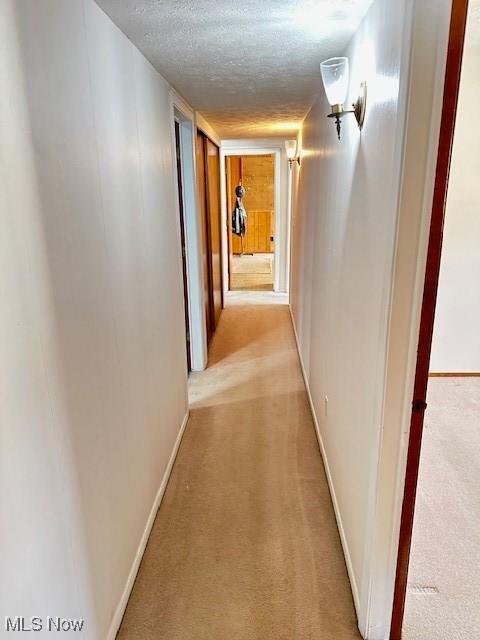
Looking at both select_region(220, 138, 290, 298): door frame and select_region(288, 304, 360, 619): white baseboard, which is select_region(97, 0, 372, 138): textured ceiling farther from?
select_region(220, 138, 290, 298): door frame

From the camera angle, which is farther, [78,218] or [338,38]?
[338,38]

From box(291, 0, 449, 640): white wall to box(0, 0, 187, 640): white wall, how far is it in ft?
2.95

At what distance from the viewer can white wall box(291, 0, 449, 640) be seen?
1.09 metres

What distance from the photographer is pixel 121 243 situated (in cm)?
168

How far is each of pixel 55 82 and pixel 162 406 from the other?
1.61 metres

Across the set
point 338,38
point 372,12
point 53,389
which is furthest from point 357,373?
point 338,38

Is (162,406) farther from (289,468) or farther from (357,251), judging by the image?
(357,251)

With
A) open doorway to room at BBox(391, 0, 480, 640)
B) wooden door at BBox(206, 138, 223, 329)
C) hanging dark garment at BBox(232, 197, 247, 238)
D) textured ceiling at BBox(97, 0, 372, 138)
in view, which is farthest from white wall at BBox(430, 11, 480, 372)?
hanging dark garment at BBox(232, 197, 247, 238)

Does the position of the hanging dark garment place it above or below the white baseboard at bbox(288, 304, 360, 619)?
above

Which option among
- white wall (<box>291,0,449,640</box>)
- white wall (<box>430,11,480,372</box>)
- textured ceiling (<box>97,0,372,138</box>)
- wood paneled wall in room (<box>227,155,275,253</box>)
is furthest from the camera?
wood paneled wall in room (<box>227,155,275,253</box>)

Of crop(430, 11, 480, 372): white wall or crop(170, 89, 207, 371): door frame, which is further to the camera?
crop(170, 89, 207, 371): door frame

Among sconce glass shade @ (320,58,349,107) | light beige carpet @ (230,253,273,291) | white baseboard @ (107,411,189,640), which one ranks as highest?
sconce glass shade @ (320,58,349,107)

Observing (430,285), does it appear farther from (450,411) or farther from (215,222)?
(215,222)

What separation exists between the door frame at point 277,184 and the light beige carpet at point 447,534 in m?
3.82
